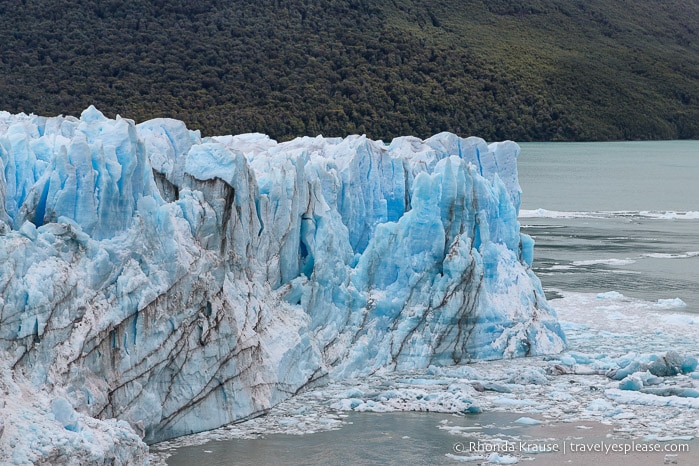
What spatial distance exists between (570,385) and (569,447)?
220 cm

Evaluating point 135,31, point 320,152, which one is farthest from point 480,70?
point 320,152

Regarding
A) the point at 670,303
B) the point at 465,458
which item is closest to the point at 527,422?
the point at 465,458

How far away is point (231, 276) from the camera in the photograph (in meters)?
12.1

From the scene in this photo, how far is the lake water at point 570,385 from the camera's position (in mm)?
10930

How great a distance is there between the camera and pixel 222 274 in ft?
38.7

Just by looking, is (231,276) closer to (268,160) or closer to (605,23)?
(268,160)

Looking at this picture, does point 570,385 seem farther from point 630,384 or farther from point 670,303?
point 670,303

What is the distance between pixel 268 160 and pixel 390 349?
264cm

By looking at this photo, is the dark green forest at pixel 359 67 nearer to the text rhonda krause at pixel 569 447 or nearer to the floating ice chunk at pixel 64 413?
the text rhonda krause at pixel 569 447

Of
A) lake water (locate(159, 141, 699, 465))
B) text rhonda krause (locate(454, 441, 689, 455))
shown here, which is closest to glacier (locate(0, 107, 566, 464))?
lake water (locate(159, 141, 699, 465))

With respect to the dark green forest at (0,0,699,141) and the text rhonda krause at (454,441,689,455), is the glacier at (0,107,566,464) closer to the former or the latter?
the text rhonda krause at (454,441,689,455)

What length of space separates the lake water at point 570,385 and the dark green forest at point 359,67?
22.8 metres

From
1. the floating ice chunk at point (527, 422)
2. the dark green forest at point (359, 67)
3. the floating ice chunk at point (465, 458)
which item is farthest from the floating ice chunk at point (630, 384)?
the dark green forest at point (359, 67)

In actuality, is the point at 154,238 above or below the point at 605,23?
below
